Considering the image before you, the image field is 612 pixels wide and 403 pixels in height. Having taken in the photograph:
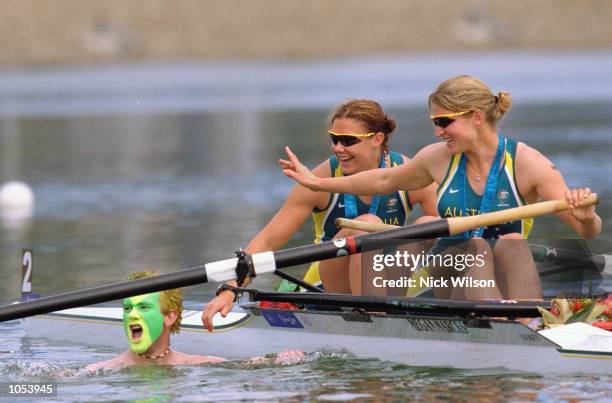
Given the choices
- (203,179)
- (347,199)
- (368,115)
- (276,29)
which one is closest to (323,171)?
(347,199)

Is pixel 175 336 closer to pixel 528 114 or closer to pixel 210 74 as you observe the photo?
pixel 528 114

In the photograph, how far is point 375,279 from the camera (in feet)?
28.6

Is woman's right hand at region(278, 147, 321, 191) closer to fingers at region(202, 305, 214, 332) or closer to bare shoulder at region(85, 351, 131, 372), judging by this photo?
fingers at region(202, 305, 214, 332)

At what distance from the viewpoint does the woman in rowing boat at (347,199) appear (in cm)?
922

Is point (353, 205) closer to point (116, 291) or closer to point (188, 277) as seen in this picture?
point (188, 277)

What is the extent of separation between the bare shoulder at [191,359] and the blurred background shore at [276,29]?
73.9 metres

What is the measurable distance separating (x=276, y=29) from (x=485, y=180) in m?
78.9

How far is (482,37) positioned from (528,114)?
51.6 metres

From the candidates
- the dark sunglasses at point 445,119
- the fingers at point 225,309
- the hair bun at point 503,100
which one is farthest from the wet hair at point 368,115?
the fingers at point 225,309

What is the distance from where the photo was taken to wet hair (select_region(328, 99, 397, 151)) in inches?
366

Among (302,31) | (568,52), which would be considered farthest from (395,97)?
(302,31)

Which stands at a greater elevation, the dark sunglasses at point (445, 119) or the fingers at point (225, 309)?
the dark sunglasses at point (445, 119)

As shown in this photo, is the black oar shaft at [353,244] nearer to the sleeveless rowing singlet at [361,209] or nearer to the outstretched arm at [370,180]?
the outstretched arm at [370,180]

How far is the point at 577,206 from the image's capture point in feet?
26.2
